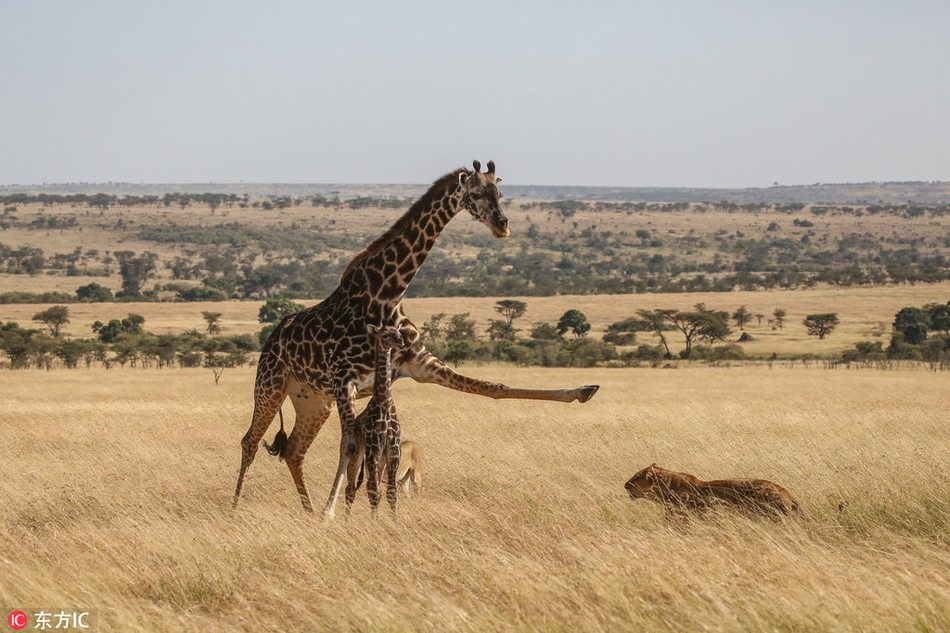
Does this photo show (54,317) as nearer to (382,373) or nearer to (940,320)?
(940,320)

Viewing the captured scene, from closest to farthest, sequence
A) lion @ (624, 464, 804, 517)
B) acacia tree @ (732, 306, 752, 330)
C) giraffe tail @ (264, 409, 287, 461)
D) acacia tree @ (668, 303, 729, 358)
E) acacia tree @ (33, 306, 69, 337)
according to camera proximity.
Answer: lion @ (624, 464, 804, 517), giraffe tail @ (264, 409, 287, 461), acacia tree @ (668, 303, 729, 358), acacia tree @ (33, 306, 69, 337), acacia tree @ (732, 306, 752, 330)

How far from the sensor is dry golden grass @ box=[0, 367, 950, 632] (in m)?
6.40

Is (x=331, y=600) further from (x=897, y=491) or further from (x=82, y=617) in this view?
(x=897, y=491)

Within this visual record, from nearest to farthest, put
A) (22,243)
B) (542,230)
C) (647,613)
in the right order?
(647,613) < (22,243) < (542,230)

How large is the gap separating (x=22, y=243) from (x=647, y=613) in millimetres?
126366

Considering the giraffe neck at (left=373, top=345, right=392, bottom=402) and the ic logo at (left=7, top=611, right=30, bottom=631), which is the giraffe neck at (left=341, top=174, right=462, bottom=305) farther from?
the ic logo at (left=7, top=611, right=30, bottom=631)

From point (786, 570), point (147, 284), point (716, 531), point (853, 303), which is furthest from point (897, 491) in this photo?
point (147, 284)

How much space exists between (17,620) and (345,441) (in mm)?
2982

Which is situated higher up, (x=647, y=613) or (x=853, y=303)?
(x=647, y=613)

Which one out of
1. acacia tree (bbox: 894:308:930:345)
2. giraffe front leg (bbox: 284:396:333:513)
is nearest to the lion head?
giraffe front leg (bbox: 284:396:333:513)

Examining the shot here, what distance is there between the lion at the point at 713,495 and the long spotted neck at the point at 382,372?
221 centimetres

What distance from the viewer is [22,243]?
403 feet

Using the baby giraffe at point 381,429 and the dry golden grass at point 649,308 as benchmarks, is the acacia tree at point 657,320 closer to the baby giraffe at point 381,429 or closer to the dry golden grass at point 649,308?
the dry golden grass at point 649,308

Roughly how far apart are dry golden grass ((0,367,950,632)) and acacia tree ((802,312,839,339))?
37.7 metres
